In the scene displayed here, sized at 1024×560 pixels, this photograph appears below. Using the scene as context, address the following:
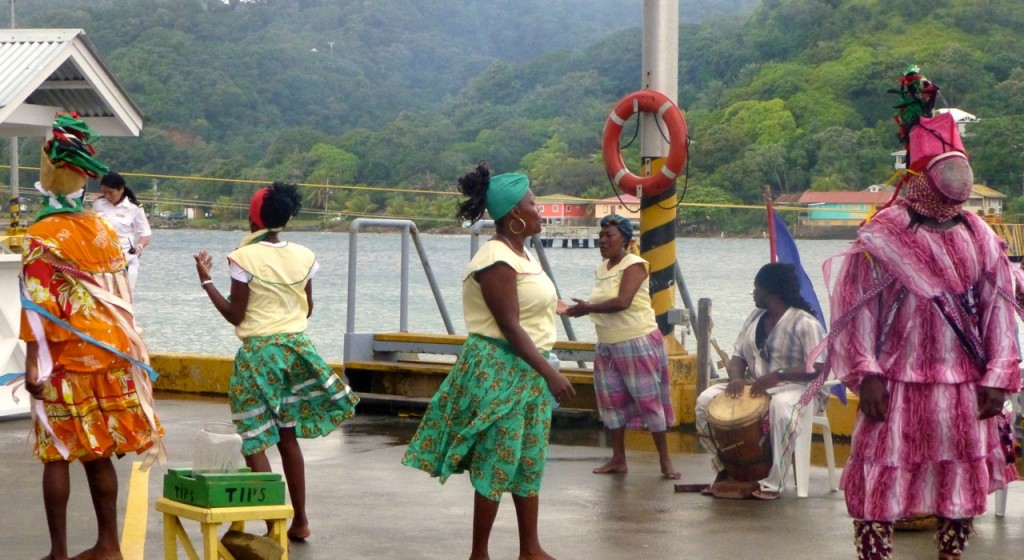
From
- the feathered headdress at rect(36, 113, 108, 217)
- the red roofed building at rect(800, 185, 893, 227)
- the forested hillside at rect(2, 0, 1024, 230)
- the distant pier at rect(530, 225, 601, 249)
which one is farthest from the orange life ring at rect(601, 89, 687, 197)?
the distant pier at rect(530, 225, 601, 249)

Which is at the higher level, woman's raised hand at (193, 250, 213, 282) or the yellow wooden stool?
woman's raised hand at (193, 250, 213, 282)

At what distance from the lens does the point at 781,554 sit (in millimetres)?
6438

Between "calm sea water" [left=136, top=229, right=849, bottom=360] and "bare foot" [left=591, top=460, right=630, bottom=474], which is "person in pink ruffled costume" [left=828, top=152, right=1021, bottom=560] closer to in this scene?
"bare foot" [left=591, top=460, right=630, bottom=474]

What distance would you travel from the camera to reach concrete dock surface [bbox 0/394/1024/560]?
21.2 ft

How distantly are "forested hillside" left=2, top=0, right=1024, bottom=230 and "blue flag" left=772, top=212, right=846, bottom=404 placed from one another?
838 centimetres

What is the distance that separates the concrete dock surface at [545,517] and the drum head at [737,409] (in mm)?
416

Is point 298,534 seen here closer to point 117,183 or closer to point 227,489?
point 227,489

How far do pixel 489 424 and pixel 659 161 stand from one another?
4812 mm

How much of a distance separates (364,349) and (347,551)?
514cm

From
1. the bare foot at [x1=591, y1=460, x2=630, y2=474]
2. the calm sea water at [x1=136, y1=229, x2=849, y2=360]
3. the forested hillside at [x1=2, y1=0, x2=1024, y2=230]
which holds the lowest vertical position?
the calm sea water at [x1=136, y1=229, x2=849, y2=360]

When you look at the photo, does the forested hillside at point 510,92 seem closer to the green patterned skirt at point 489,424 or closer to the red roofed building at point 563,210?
the red roofed building at point 563,210

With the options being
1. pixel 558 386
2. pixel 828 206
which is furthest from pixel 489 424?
pixel 828 206

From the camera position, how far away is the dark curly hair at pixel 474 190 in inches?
235

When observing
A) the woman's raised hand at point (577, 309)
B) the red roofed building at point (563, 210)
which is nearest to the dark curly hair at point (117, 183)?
the woman's raised hand at point (577, 309)
